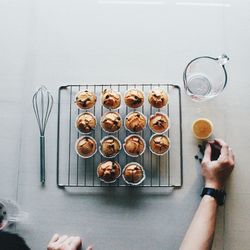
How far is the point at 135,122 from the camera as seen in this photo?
1717mm

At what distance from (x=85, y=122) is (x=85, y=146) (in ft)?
0.29

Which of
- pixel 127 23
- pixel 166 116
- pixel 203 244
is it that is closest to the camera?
pixel 203 244

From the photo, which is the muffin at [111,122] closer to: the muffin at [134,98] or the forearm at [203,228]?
the muffin at [134,98]

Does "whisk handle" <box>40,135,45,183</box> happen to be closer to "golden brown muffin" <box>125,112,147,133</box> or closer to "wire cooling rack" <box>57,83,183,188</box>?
"wire cooling rack" <box>57,83,183,188</box>

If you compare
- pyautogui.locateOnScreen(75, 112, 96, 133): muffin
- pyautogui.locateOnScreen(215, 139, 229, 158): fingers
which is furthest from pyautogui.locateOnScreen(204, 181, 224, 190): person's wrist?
pyautogui.locateOnScreen(75, 112, 96, 133): muffin

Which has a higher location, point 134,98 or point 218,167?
point 134,98

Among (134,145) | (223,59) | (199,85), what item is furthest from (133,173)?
(223,59)

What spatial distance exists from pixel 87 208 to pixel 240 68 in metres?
0.82

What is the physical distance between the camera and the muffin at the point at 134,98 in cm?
172

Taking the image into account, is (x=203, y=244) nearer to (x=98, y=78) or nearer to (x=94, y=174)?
(x=94, y=174)

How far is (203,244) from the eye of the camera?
164cm

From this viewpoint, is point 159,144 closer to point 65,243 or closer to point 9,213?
point 65,243

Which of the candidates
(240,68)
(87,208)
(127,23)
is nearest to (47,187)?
(87,208)

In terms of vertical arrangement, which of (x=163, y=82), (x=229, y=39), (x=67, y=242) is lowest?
(x=67, y=242)
